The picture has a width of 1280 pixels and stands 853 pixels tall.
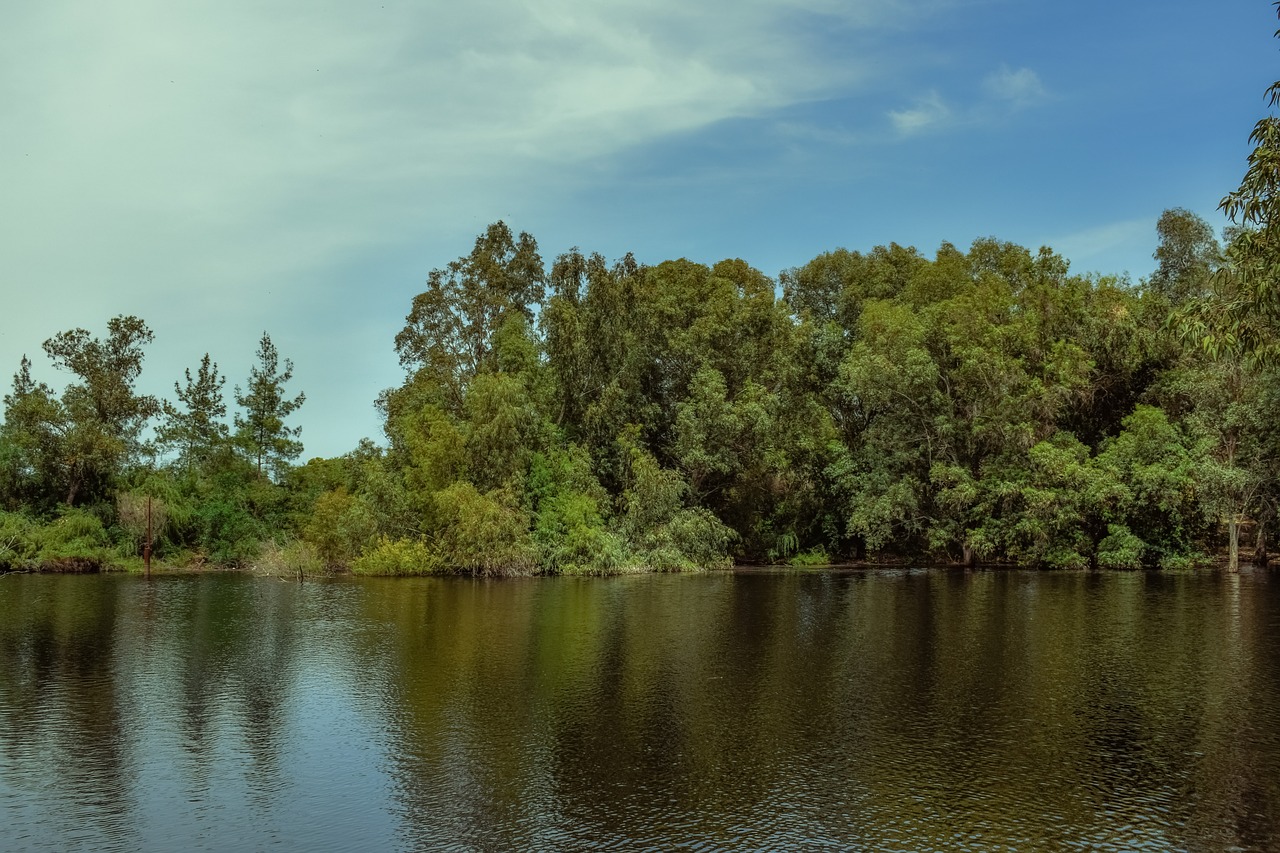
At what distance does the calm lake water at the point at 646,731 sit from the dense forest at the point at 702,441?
20.5 meters

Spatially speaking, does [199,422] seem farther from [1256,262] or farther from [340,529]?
[1256,262]

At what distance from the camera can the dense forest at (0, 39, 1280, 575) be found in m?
52.8

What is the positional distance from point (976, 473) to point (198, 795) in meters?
51.3

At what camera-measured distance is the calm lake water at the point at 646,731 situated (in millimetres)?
12312

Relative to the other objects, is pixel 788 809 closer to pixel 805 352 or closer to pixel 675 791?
pixel 675 791

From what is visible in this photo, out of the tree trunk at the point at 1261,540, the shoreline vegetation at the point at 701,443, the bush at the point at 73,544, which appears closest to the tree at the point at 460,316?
the shoreline vegetation at the point at 701,443

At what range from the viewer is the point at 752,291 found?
243 feet

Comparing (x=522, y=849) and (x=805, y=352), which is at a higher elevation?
(x=805, y=352)

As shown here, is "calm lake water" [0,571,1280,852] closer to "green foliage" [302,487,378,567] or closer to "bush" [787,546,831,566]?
"green foliage" [302,487,378,567]

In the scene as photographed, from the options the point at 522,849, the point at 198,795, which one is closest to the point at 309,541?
the point at 198,795

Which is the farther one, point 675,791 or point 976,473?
point 976,473

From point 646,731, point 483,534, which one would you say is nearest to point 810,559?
point 483,534

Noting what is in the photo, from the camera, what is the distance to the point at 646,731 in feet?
55.8

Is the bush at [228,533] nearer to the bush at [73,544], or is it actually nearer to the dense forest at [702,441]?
the dense forest at [702,441]
